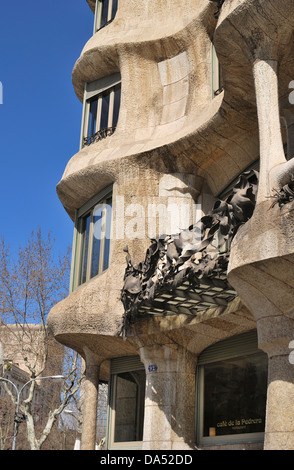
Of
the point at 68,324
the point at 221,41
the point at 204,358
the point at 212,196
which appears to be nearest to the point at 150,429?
the point at 204,358

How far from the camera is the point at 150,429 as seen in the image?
505 inches

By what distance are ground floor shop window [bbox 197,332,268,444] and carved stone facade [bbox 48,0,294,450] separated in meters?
0.04

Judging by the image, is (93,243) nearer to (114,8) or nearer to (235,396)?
(235,396)

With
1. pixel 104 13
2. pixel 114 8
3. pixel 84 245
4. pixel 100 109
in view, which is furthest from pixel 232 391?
pixel 104 13

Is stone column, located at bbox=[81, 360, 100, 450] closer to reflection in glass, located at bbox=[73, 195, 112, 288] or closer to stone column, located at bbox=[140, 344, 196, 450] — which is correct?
reflection in glass, located at bbox=[73, 195, 112, 288]

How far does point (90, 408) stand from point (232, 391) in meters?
4.56

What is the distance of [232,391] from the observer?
40.3 ft

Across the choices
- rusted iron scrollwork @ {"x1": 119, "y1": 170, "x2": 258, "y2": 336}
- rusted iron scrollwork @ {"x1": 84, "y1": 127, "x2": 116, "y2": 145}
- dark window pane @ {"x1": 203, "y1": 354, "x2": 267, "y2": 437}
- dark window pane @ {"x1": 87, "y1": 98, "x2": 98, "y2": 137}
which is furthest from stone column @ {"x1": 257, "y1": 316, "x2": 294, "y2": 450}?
dark window pane @ {"x1": 87, "y1": 98, "x2": 98, "y2": 137}

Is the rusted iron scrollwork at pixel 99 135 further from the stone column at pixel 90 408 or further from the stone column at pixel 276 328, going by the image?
the stone column at pixel 276 328

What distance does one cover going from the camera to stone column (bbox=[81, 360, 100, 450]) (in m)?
15.3

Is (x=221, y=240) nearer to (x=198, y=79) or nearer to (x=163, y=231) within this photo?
(x=163, y=231)

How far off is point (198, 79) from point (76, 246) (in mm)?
5534

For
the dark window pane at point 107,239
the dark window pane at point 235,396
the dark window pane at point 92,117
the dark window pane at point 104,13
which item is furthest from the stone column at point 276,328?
the dark window pane at point 104,13

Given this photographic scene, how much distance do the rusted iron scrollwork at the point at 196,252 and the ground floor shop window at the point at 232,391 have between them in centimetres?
209
